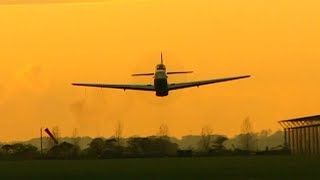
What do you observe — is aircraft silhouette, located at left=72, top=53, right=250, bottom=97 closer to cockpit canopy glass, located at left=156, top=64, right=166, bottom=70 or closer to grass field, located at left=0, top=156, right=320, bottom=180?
cockpit canopy glass, located at left=156, top=64, right=166, bottom=70

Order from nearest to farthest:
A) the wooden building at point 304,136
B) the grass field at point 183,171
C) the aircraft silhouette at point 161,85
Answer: the grass field at point 183,171 < the aircraft silhouette at point 161,85 < the wooden building at point 304,136

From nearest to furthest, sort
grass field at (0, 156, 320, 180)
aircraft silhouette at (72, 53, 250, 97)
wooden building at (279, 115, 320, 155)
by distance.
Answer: grass field at (0, 156, 320, 180), aircraft silhouette at (72, 53, 250, 97), wooden building at (279, 115, 320, 155)

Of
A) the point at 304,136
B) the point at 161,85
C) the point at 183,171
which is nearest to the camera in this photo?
the point at 183,171

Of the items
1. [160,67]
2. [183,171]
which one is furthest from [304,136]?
[183,171]

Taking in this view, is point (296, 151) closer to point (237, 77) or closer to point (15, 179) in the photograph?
point (237, 77)

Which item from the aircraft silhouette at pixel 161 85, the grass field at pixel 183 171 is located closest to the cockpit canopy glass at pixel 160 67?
the aircraft silhouette at pixel 161 85

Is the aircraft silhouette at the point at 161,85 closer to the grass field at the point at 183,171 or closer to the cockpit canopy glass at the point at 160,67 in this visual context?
the cockpit canopy glass at the point at 160,67

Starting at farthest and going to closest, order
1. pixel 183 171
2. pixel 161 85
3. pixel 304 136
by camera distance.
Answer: pixel 304 136
pixel 161 85
pixel 183 171

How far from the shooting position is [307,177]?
4616 centimetres

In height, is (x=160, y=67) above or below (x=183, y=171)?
above

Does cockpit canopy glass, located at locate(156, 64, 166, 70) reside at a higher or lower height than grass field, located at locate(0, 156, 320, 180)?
higher

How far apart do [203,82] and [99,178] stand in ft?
193

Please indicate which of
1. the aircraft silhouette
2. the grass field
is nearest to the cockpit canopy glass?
the aircraft silhouette

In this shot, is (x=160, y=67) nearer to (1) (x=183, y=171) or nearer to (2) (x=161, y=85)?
(2) (x=161, y=85)
